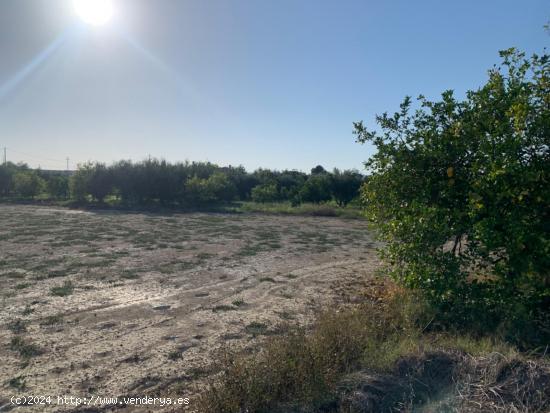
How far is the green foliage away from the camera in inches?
201

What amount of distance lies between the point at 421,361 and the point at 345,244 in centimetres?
1139

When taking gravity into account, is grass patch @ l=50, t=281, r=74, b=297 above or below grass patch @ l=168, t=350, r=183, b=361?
above

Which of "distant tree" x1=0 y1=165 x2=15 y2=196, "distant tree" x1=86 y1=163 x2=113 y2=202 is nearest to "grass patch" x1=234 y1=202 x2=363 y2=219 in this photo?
"distant tree" x1=86 y1=163 x2=113 y2=202

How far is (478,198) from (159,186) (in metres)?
28.1

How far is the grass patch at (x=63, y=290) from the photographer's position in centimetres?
749

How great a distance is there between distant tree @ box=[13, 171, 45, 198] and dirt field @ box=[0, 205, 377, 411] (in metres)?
24.1

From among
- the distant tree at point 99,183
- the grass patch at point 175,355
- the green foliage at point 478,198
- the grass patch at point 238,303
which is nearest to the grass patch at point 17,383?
the grass patch at point 175,355

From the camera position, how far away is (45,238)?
1425 cm

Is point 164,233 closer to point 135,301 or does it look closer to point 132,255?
point 132,255

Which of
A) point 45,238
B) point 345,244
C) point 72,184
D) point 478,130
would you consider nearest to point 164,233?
point 45,238

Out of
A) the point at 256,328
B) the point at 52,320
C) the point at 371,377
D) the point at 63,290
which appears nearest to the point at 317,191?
the point at 63,290

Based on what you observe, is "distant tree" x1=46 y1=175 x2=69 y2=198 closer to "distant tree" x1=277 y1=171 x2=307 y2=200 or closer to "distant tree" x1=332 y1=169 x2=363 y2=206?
"distant tree" x1=277 y1=171 x2=307 y2=200

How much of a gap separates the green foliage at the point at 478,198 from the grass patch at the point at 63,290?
17.3 ft

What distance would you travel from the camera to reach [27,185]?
36.8m
